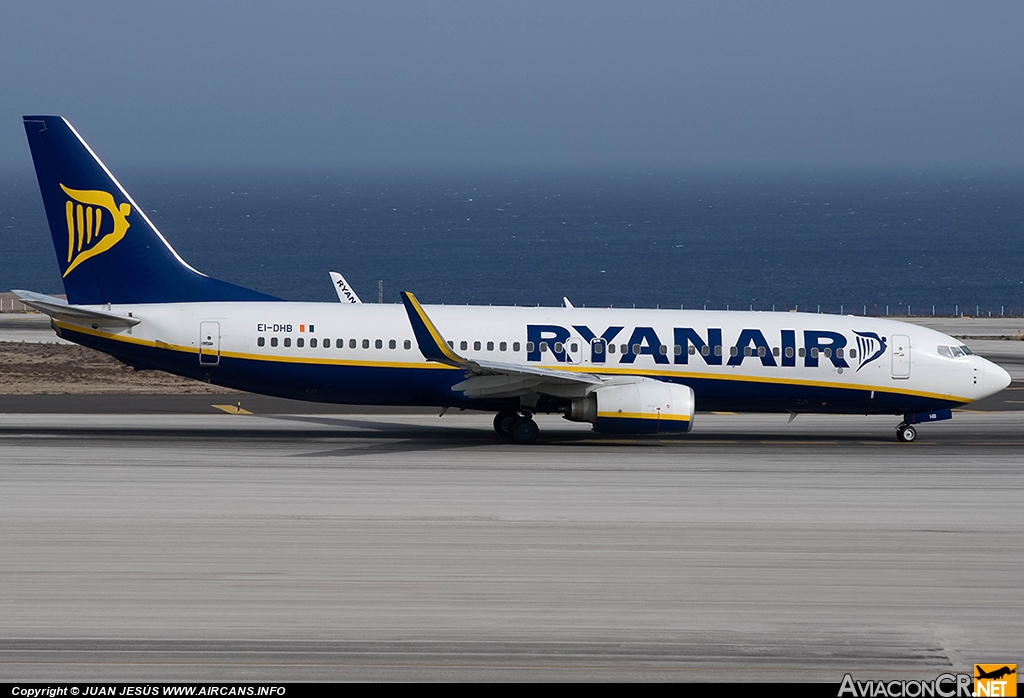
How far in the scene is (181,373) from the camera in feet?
109

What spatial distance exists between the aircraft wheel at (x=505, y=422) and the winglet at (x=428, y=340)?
2.84 m

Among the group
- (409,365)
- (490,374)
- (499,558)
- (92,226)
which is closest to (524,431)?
(490,374)

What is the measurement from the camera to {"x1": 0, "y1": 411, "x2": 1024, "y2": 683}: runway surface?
1612 centimetres

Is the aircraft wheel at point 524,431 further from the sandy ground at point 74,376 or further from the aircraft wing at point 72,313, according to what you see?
the sandy ground at point 74,376

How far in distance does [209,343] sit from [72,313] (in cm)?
366

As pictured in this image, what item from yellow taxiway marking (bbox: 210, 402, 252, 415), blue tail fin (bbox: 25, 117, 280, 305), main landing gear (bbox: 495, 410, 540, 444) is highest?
blue tail fin (bbox: 25, 117, 280, 305)

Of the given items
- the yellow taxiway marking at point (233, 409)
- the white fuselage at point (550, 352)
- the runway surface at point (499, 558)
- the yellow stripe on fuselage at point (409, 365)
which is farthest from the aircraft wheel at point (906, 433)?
the yellow taxiway marking at point (233, 409)

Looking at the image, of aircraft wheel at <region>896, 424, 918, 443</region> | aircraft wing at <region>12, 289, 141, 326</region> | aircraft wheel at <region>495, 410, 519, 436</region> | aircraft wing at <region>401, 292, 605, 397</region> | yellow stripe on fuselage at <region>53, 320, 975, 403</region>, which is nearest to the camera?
aircraft wing at <region>401, 292, 605, 397</region>

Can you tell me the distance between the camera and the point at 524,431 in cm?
3275

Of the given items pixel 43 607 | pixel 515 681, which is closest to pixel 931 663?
pixel 515 681

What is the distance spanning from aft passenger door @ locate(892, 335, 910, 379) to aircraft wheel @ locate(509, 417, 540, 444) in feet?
34.4

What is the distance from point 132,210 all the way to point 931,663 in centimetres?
2546

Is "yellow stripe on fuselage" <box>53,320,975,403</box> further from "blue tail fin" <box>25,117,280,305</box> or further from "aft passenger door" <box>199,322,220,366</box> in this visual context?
"blue tail fin" <box>25,117,280,305</box>

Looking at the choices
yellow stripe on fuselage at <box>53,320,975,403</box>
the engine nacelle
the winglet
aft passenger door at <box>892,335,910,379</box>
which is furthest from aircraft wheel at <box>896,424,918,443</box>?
the winglet
